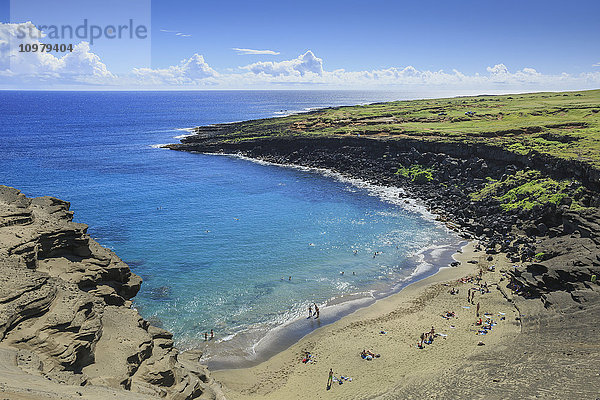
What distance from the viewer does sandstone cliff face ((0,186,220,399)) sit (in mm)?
20891

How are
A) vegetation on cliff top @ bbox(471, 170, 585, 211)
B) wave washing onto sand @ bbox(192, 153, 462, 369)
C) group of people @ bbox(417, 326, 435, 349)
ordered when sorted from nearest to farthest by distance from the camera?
wave washing onto sand @ bbox(192, 153, 462, 369), group of people @ bbox(417, 326, 435, 349), vegetation on cliff top @ bbox(471, 170, 585, 211)

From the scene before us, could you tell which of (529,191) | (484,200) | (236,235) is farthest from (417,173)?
(236,235)

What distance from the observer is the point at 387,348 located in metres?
36.0

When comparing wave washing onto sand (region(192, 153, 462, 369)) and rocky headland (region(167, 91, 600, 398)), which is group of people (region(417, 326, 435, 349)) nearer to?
rocky headland (region(167, 91, 600, 398))

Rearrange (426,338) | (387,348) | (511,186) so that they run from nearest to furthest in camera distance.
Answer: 1. (387,348)
2. (426,338)
3. (511,186)

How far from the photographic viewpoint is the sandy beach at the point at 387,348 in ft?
102

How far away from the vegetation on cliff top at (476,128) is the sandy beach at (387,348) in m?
35.5

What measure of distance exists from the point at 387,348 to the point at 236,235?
32.4m

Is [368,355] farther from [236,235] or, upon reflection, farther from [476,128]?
[476,128]

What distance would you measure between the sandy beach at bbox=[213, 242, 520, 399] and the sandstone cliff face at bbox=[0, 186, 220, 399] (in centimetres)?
554

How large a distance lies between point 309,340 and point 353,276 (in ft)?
46.1

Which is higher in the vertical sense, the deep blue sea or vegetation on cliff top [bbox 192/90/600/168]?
vegetation on cliff top [bbox 192/90/600/168]

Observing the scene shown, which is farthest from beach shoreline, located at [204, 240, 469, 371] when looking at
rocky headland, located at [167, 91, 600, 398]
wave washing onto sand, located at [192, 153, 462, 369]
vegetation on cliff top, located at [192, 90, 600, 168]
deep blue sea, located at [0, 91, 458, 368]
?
vegetation on cliff top, located at [192, 90, 600, 168]

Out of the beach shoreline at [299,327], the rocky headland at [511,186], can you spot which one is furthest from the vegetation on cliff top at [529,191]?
the beach shoreline at [299,327]
